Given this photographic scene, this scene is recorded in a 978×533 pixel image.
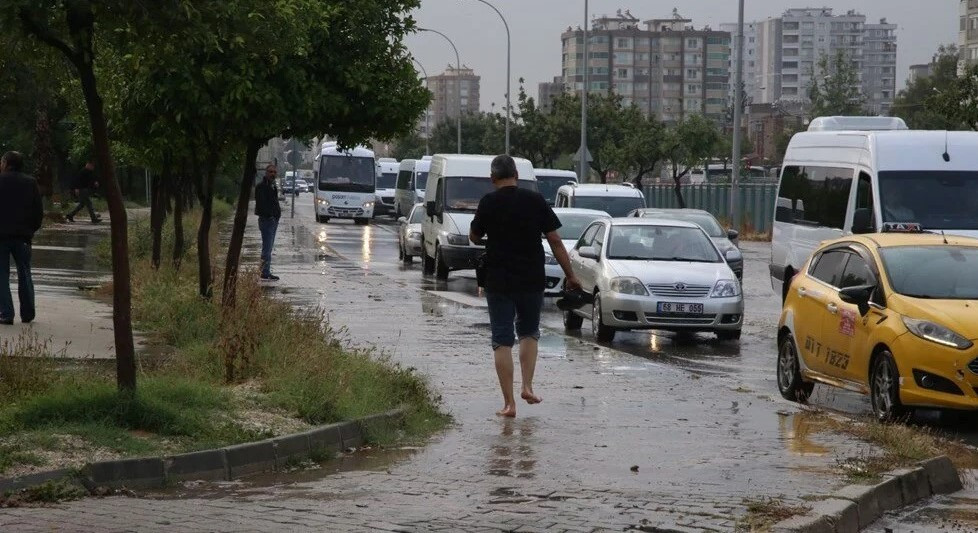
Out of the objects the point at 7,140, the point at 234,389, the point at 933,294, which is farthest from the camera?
the point at 7,140

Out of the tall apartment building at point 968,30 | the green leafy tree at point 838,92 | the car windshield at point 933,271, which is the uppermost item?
the tall apartment building at point 968,30

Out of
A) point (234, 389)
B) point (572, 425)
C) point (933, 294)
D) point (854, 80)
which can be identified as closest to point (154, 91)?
point (234, 389)

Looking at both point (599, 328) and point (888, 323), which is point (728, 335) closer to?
point (599, 328)

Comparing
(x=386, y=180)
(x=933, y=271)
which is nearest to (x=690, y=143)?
(x=386, y=180)

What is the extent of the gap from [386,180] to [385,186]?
71 centimetres

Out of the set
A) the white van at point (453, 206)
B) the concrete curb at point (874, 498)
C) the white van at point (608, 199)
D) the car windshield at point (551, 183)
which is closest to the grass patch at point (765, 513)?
the concrete curb at point (874, 498)

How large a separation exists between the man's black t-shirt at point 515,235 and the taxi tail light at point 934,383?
9.24 feet

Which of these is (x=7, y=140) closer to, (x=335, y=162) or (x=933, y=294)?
(x=335, y=162)

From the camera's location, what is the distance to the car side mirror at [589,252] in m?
19.1

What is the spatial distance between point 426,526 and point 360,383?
13.7 ft

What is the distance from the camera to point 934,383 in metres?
11.1

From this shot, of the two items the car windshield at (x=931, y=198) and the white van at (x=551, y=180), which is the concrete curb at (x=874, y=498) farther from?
the white van at (x=551, y=180)

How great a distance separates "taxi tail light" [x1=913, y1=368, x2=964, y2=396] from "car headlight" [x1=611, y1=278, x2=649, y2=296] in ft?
22.7

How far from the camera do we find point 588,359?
15477 millimetres
